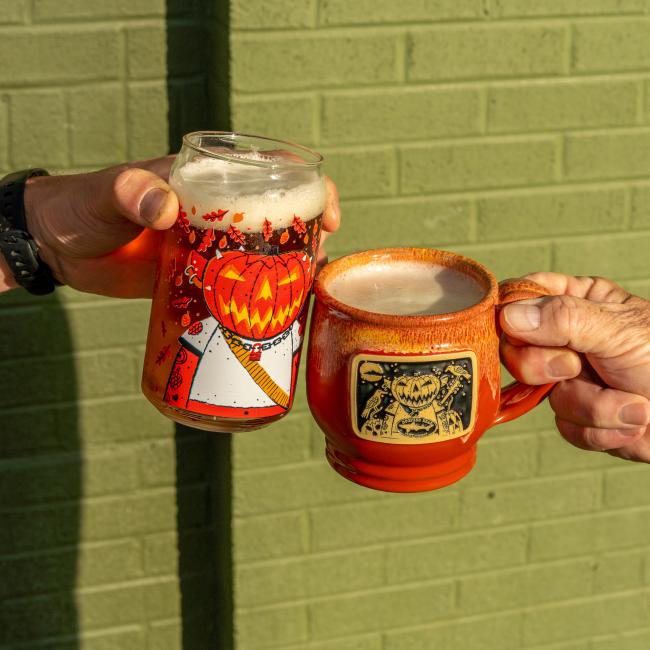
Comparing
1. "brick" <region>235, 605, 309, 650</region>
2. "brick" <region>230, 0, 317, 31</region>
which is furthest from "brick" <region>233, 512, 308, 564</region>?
"brick" <region>230, 0, 317, 31</region>

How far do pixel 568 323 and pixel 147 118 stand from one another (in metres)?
1.19

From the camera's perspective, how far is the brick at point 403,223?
7.67ft

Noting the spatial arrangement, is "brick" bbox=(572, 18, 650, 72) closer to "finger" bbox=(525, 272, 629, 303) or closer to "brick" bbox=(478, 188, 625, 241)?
"brick" bbox=(478, 188, 625, 241)

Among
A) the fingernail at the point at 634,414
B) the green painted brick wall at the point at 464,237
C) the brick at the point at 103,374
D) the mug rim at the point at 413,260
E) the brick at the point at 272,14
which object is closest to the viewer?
the mug rim at the point at 413,260

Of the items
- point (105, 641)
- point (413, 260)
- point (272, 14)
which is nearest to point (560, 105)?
point (272, 14)

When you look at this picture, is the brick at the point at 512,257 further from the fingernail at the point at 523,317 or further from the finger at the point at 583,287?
the fingernail at the point at 523,317

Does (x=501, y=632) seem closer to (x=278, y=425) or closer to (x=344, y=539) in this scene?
(x=344, y=539)

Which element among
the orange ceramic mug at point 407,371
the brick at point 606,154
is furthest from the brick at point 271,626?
the orange ceramic mug at point 407,371

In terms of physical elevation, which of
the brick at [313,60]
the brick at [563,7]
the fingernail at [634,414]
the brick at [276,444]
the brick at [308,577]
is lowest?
the brick at [308,577]

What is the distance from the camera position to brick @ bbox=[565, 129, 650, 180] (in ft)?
7.98

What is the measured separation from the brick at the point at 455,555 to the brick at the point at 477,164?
0.86 meters

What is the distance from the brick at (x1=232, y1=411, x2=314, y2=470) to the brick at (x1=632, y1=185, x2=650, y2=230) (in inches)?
34.0

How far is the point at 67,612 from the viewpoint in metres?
2.69

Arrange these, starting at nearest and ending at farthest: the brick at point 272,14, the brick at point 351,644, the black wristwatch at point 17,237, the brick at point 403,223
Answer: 1. the black wristwatch at point 17,237
2. the brick at point 272,14
3. the brick at point 403,223
4. the brick at point 351,644
